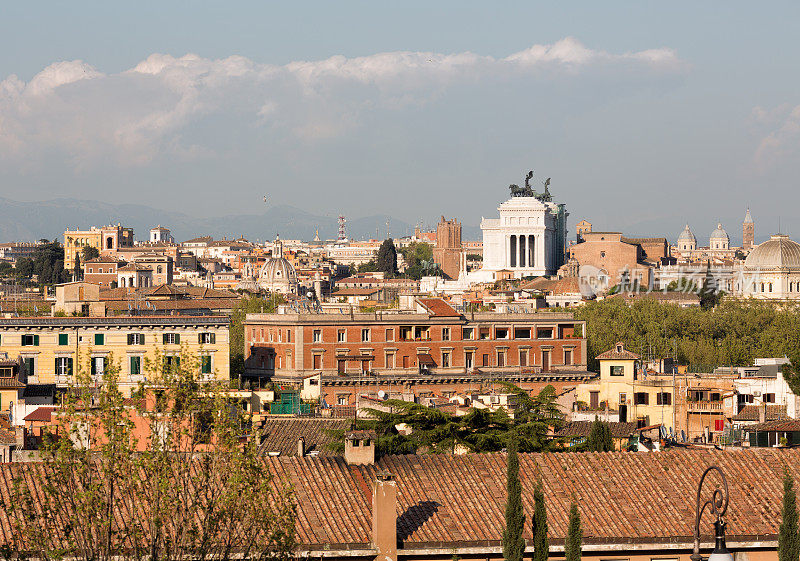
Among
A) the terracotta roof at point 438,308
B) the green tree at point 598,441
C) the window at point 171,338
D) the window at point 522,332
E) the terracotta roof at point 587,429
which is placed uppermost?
the terracotta roof at point 438,308

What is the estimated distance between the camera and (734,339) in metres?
84.4

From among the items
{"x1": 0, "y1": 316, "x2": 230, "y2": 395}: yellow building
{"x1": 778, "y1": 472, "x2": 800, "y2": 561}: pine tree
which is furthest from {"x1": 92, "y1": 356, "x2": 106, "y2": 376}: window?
{"x1": 778, "y1": 472, "x2": 800, "y2": 561}: pine tree

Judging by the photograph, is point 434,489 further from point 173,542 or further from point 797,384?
point 797,384

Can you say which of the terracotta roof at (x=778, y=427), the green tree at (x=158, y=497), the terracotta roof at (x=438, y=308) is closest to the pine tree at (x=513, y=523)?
the green tree at (x=158, y=497)

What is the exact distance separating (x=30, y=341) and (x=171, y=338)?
477 cm

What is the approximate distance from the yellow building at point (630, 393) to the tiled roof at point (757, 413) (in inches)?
82.8

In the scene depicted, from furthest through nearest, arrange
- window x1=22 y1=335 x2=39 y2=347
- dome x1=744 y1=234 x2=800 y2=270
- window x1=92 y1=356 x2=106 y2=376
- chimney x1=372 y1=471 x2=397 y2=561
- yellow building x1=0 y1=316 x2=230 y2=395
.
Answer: dome x1=744 y1=234 x2=800 y2=270 < window x1=22 y1=335 x2=39 y2=347 < window x1=92 y1=356 x2=106 y2=376 < yellow building x1=0 y1=316 x2=230 y2=395 < chimney x1=372 y1=471 x2=397 y2=561

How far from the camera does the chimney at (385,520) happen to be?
1923 cm

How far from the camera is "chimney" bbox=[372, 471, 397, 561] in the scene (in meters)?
19.2

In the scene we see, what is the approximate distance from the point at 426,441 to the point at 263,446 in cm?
340

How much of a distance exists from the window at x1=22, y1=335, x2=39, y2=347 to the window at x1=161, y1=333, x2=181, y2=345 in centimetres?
424

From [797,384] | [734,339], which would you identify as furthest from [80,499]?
[734,339]

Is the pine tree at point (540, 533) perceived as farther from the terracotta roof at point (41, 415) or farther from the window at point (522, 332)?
the window at point (522, 332)

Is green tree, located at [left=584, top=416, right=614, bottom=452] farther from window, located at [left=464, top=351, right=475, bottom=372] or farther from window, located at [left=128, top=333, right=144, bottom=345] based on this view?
window, located at [left=464, top=351, right=475, bottom=372]
